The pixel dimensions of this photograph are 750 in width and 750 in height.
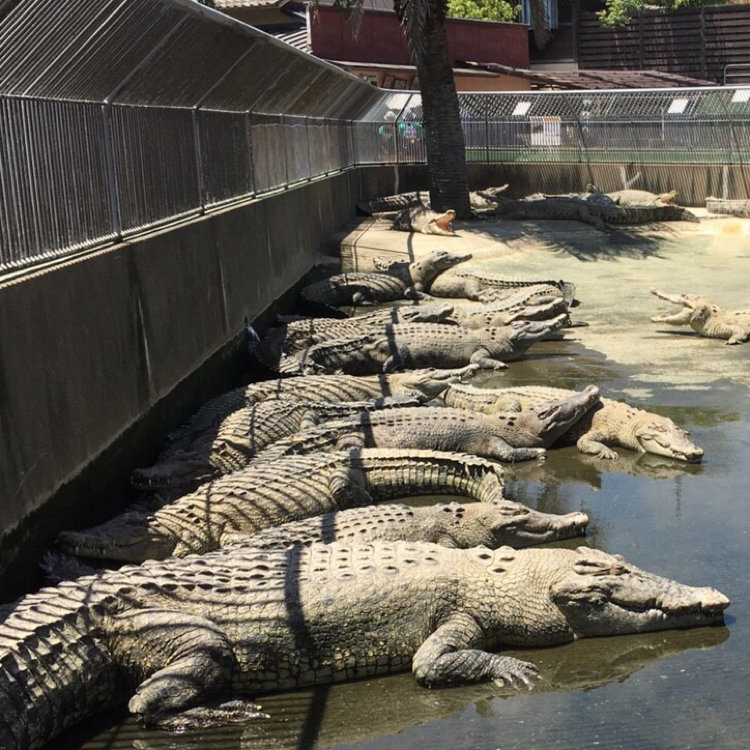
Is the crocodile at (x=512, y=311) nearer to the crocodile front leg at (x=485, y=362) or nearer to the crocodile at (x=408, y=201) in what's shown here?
the crocodile front leg at (x=485, y=362)

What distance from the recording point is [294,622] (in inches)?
177

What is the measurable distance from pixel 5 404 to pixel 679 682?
3156 mm

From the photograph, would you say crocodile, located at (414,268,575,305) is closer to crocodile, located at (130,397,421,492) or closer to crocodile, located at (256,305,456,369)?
crocodile, located at (256,305,456,369)

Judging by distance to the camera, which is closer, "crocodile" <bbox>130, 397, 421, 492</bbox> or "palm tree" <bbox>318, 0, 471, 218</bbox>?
"crocodile" <bbox>130, 397, 421, 492</bbox>

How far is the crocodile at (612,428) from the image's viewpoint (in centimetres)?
707

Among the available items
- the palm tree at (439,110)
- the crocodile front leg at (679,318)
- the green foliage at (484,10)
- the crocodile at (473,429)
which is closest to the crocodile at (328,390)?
the crocodile at (473,429)

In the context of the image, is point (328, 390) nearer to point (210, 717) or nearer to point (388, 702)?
point (388, 702)

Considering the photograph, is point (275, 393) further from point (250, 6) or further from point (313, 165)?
point (250, 6)

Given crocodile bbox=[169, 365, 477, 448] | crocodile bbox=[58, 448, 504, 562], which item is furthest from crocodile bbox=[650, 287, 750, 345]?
crocodile bbox=[58, 448, 504, 562]

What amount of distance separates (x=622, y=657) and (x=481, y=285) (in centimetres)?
891

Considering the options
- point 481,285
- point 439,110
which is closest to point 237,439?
point 481,285

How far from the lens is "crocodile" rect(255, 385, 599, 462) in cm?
732

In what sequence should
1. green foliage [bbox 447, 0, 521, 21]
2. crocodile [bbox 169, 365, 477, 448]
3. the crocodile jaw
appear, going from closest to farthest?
the crocodile jaw, crocodile [bbox 169, 365, 477, 448], green foliage [bbox 447, 0, 521, 21]

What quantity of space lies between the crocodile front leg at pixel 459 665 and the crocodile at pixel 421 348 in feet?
17.2
